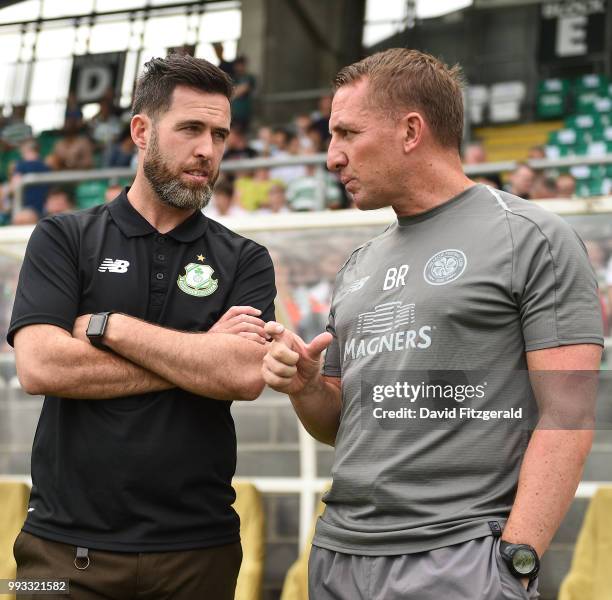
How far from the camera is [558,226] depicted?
2207 mm

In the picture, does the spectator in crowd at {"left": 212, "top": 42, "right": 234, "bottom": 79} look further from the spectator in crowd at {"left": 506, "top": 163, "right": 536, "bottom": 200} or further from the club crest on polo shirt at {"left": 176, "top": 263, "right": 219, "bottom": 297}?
the club crest on polo shirt at {"left": 176, "top": 263, "right": 219, "bottom": 297}

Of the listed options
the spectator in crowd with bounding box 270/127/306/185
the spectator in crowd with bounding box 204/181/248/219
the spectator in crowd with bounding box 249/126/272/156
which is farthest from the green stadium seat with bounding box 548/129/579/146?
the spectator in crowd with bounding box 204/181/248/219

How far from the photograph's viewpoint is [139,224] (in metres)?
2.73

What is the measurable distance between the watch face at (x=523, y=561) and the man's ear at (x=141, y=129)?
1.54 m

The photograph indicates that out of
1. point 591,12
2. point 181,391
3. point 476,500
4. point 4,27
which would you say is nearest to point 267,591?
point 181,391

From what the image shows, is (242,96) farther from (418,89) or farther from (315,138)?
(418,89)

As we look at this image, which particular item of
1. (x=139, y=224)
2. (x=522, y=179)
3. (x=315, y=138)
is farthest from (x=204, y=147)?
(x=315, y=138)

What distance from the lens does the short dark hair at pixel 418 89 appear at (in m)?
2.41

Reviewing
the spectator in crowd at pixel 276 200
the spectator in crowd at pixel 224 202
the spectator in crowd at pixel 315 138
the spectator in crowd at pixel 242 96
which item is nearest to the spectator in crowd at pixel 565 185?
the spectator in crowd at pixel 276 200

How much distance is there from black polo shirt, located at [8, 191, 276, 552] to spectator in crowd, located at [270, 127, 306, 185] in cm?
677

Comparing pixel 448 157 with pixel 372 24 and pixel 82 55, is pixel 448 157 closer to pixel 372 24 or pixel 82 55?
pixel 372 24

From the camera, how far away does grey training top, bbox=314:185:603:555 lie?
2.12m

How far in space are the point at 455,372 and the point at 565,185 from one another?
17.5 feet

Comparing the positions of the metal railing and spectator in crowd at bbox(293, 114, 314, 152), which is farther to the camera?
spectator in crowd at bbox(293, 114, 314, 152)
